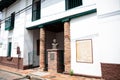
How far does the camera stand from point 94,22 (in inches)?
311

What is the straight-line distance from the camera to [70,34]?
9.16m

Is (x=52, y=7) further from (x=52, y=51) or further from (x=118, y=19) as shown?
(x=118, y=19)

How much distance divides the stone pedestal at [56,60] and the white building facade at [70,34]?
2.06ft

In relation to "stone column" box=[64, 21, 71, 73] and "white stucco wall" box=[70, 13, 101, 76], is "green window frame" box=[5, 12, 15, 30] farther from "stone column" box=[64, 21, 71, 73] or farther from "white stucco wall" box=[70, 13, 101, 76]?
"white stucco wall" box=[70, 13, 101, 76]

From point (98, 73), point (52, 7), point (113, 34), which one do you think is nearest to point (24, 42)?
point (52, 7)

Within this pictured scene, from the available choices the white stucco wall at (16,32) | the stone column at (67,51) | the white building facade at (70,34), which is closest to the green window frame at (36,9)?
the white building facade at (70,34)

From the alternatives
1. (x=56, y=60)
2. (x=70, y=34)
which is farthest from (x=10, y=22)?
(x=70, y=34)

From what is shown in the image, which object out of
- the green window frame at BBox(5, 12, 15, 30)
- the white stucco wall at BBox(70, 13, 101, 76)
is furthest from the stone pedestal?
the green window frame at BBox(5, 12, 15, 30)

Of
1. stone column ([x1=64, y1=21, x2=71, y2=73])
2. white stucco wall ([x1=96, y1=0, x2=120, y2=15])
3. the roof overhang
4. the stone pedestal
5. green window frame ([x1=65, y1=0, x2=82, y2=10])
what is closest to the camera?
white stucco wall ([x1=96, y1=0, x2=120, y2=15])

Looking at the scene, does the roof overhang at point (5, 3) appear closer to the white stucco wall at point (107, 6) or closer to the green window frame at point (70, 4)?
the green window frame at point (70, 4)

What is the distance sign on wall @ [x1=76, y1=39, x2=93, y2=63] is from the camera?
26.2 feet

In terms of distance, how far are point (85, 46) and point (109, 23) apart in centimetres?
219

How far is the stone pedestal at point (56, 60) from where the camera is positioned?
32.0 ft

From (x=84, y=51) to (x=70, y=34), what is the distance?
1565 mm
